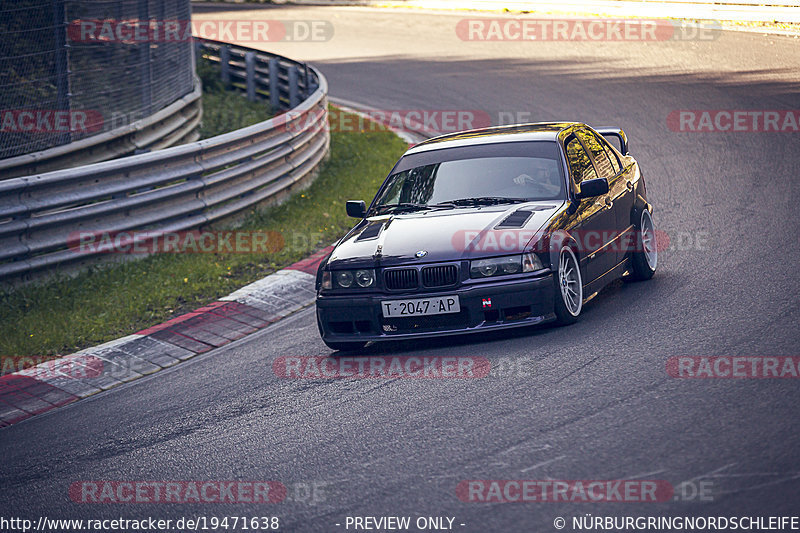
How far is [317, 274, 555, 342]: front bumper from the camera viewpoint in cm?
711

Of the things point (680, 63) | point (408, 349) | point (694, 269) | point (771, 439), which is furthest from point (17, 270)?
point (680, 63)

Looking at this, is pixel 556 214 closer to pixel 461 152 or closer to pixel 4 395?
pixel 461 152

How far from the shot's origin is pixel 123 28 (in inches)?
500

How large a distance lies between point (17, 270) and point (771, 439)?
6922 mm

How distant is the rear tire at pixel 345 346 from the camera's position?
25.0 ft

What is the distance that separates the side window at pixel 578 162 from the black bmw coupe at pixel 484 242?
0.5 inches

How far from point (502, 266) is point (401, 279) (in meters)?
0.73

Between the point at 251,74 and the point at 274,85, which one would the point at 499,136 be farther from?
the point at 251,74

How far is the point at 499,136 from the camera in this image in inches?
341

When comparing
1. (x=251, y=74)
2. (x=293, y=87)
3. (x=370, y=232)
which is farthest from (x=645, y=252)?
(x=251, y=74)

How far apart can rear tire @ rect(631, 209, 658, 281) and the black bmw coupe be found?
0.5 inches

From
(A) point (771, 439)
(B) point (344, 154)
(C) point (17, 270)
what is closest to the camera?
(A) point (771, 439)

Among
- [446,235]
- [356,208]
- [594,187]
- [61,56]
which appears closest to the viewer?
[446,235]

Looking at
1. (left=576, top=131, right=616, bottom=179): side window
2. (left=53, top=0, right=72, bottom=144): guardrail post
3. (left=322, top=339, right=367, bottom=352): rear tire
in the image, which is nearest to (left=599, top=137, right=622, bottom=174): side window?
(left=576, top=131, right=616, bottom=179): side window
